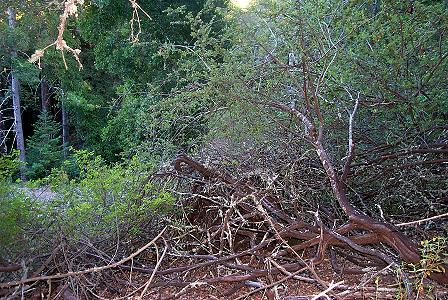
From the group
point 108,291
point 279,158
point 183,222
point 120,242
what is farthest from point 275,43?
point 108,291

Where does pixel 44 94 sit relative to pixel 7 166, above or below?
below

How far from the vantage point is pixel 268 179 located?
→ 336cm

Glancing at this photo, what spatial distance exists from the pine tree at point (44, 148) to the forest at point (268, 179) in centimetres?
1227

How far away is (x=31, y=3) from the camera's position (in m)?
6.32

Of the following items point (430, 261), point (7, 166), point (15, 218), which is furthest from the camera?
point (7, 166)

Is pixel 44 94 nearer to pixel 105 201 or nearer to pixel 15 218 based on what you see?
pixel 105 201

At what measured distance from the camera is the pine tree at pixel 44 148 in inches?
629

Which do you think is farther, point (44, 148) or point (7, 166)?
point (44, 148)

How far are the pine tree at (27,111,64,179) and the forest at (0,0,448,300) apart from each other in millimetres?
12266

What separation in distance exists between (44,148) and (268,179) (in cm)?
1453

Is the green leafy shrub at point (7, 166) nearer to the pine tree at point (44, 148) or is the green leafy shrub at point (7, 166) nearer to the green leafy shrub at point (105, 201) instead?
the green leafy shrub at point (105, 201)

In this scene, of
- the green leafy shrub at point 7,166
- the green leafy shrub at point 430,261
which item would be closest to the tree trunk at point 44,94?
the green leafy shrub at point 7,166

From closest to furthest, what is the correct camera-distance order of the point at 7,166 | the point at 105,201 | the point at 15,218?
1. the point at 15,218
2. the point at 7,166
3. the point at 105,201

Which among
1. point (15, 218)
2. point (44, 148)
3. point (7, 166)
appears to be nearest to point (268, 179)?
point (15, 218)
